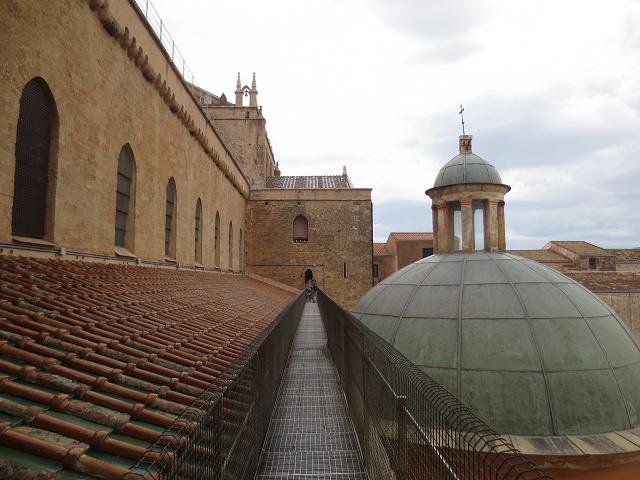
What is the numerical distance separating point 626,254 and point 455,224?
40.6 metres

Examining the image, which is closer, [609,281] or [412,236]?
[609,281]

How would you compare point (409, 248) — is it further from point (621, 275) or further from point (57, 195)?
point (57, 195)

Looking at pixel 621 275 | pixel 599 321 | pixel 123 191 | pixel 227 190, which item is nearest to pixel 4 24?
pixel 123 191

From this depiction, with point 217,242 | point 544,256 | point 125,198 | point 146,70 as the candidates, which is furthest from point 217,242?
point 544,256

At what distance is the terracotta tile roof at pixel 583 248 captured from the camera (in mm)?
37075

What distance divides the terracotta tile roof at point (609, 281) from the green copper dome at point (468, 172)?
719 inches

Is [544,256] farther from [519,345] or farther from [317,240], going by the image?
[519,345]

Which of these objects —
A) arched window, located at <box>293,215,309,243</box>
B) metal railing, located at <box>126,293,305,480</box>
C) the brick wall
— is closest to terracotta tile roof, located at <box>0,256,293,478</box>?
metal railing, located at <box>126,293,305,480</box>

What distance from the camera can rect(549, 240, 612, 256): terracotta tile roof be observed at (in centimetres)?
3708

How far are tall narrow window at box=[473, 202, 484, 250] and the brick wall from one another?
17218 mm

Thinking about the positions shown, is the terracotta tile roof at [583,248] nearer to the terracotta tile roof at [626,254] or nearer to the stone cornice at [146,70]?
the terracotta tile roof at [626,254]

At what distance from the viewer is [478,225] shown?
1042 centimetres

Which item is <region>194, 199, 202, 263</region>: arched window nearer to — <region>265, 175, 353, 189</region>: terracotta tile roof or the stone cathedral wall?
the stone cathedral wall

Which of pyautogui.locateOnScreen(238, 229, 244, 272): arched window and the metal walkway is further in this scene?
pyautogui.locateOnScreen(238, 229, 244, 272): arched window
